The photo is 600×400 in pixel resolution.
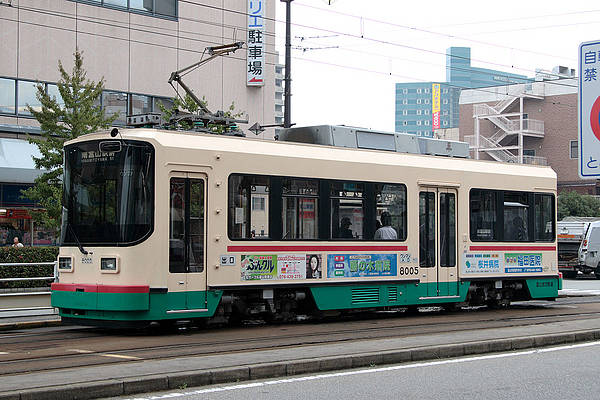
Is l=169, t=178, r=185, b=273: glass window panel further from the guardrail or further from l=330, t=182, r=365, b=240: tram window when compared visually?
the guardrail

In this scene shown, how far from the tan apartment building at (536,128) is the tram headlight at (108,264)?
6009 centimetres

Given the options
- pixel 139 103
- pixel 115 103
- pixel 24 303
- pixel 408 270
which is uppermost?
pixel 139 103

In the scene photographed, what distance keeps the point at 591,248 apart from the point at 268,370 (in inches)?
1217

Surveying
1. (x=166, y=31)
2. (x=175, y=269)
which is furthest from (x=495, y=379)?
(x=166, y=31)

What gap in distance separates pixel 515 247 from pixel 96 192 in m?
9.46

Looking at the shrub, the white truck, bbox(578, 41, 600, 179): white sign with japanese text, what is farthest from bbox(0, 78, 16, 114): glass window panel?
bbox(578, 41, 600, 179): white sign with japanese text

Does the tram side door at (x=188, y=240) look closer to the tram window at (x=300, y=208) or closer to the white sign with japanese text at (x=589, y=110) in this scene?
the tram window at (x=300, y=208)

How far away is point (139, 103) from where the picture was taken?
36750 millimetres

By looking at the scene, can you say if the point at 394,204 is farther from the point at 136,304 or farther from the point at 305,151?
the point at 136,304

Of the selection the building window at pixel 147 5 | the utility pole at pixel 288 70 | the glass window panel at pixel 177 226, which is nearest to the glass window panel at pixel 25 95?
the building window at pixel 147 5

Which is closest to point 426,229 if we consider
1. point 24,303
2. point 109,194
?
point 109,194

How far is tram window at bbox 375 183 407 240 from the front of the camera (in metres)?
17.0

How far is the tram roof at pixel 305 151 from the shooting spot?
14.2 metres

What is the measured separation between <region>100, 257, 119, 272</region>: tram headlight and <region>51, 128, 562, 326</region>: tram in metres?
0.02
